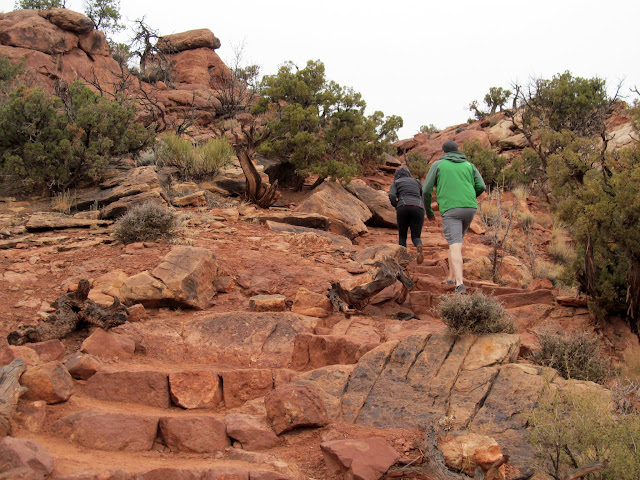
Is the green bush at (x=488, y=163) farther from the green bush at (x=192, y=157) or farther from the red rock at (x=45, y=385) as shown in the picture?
the red rock at (x=45, y=385)

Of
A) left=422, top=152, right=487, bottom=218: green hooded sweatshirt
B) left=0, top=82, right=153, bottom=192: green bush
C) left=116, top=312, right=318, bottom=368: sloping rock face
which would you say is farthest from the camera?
left=0, top=82, right=153, bottom=192: green bush

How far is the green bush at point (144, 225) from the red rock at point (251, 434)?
480cm

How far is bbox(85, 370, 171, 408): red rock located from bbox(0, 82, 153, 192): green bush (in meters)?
7.65

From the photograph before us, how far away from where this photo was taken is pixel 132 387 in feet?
15.2

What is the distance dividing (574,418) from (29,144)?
10.8m

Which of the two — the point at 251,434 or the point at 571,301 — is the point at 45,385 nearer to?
the point at 251,434

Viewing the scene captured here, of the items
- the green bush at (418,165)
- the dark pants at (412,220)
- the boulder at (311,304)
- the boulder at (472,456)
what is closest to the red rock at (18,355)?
the boulder at (311,304)

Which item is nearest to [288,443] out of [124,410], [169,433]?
[169,433]

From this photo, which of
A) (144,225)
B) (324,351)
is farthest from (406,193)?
(324,351)

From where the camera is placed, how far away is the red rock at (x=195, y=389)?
15.1 feet

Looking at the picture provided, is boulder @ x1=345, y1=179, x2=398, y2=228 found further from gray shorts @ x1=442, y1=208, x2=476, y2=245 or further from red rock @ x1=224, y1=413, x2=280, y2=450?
red rock @ x1=224, y1=413, x2=280, y2=450

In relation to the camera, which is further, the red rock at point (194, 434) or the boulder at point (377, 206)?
the boulder at point (377, 206)

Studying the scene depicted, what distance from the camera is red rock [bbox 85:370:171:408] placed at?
180 inches

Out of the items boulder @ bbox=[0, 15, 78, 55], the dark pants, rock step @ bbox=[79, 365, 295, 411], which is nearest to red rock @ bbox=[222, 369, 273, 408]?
rock step @ bbox=[79, 365, 295, 411]
